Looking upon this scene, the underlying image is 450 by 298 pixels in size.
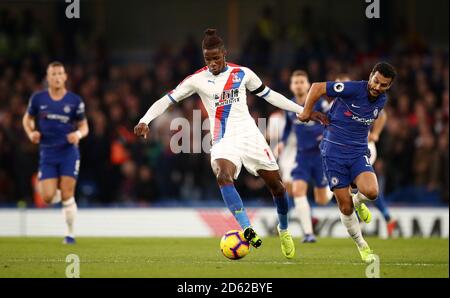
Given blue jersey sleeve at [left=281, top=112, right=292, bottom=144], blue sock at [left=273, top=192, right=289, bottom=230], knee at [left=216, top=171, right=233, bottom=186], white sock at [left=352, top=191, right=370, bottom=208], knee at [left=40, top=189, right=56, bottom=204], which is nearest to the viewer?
knee at [left=216, top=171, right=233, bottom=186]

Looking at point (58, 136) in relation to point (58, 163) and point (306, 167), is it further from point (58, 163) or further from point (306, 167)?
point (306, 167)

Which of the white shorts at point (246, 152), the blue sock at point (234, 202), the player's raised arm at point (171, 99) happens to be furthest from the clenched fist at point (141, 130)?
the blue sock at point (234, 202)

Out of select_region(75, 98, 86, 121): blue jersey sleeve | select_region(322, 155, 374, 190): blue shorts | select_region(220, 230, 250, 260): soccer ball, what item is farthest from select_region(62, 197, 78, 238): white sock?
select_region(322, 155, 374, 190): blue shorts

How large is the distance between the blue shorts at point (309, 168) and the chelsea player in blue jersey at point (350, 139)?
130 inches

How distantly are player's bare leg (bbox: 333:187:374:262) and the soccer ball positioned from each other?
4.78 feet

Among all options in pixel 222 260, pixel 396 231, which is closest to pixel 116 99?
pixel 396 231

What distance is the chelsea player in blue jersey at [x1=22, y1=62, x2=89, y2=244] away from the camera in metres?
13.6

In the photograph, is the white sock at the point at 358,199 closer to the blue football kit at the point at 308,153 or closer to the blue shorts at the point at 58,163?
the blue football kit at the point at 308,153

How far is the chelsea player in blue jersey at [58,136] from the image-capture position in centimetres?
1359

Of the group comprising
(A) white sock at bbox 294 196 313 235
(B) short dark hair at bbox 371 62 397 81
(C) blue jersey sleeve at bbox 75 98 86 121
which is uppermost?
(B) short dark hair at bbox 371 62 397 81

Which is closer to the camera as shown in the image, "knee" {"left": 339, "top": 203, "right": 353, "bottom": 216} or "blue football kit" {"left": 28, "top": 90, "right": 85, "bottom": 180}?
"knee" {"left": 339, "top": 203, "right": 353, "bottom": 216}

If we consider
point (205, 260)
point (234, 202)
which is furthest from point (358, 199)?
point (205, 260)

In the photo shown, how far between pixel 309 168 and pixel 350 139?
141 inches

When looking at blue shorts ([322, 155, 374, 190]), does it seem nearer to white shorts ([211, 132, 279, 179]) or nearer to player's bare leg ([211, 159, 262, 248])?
white shorts ([211, 132, 279, 179])
